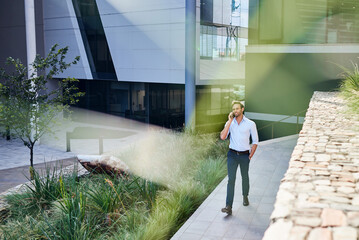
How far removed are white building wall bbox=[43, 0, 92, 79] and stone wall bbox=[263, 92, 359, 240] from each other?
24.3m

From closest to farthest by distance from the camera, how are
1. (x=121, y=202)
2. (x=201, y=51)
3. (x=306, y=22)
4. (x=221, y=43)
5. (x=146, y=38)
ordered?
1. (x=121, y=202)
2. (x=306, y=22)
3. (x=146, y=38)
4. (x=201, y=51)
5. (x=221, y=43)

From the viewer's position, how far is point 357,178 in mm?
3969

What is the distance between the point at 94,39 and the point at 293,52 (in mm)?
14208

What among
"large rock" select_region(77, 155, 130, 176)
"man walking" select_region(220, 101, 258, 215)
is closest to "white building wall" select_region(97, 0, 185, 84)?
"large rock" select_region(77, 155, 130, 176)

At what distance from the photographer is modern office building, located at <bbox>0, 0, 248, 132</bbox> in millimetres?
24266

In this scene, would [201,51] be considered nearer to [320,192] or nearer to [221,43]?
[221,43]

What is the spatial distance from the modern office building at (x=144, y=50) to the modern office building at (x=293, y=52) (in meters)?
4.06

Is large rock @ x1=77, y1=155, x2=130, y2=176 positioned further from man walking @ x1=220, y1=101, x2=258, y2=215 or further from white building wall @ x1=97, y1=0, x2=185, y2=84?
white building wall @ x1=97, y1=0, x2=185, y2=84

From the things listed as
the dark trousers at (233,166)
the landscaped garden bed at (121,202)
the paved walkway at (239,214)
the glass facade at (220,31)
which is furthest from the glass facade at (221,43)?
the dark trousers at (233,166)

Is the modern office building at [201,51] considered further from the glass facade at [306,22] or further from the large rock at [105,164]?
the large rock at [105,164]

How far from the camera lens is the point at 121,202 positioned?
750 cm

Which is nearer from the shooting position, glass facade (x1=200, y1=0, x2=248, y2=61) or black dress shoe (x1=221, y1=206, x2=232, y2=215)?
black dress shoe (x1=221, y1=206, x2=232, y2=215)

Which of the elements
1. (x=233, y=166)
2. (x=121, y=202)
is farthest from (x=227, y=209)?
(x=121, y=202)

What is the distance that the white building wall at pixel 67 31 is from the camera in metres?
28.5
